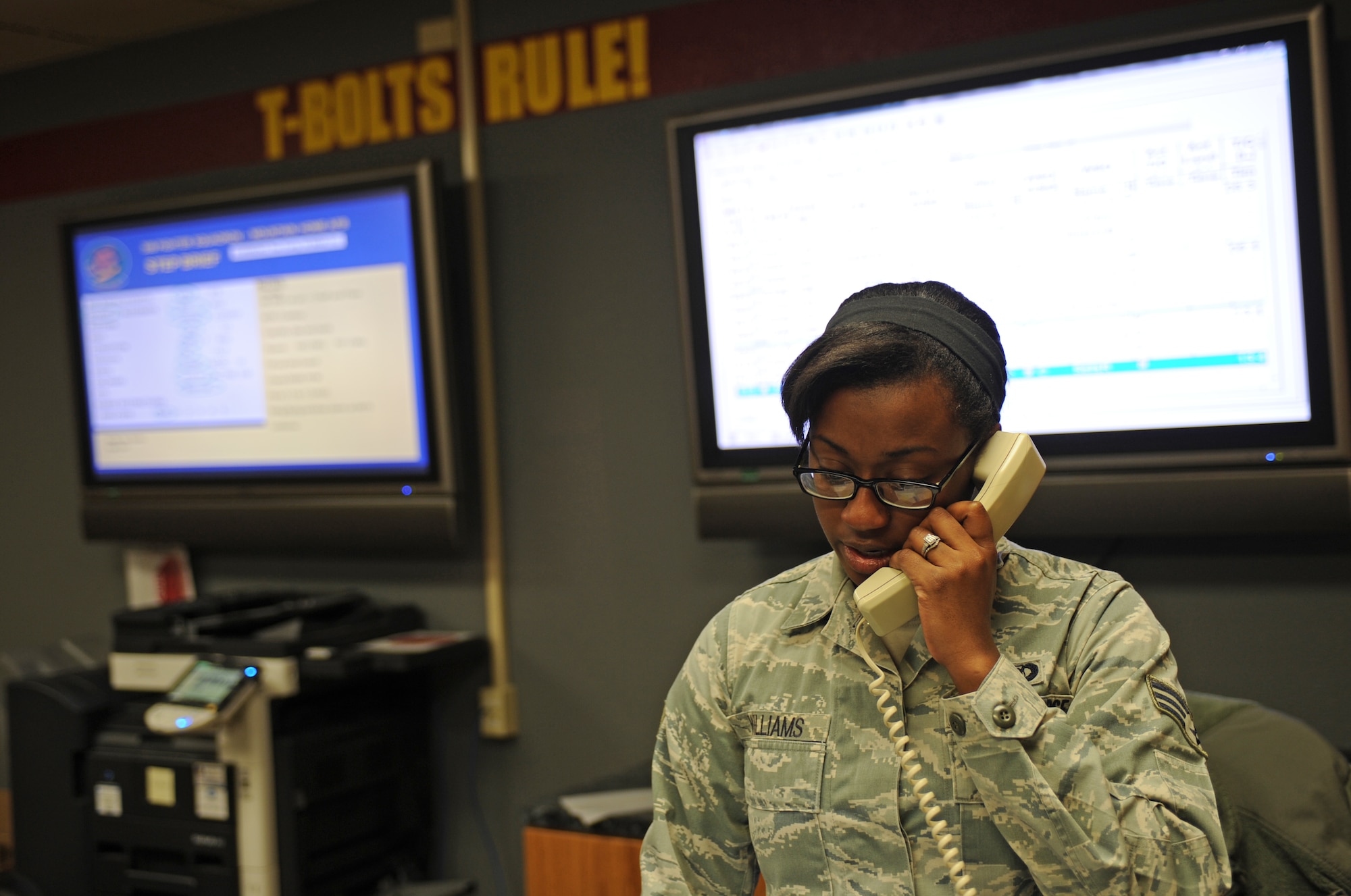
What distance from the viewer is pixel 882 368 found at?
1190mm

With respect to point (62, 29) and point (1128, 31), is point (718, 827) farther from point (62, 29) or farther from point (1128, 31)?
point (62, 29)

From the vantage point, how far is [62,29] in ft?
11.3

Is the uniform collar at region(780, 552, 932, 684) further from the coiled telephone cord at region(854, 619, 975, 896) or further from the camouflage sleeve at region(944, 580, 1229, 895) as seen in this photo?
the camouflage sleeve at region(944, 580, 1229, 895)

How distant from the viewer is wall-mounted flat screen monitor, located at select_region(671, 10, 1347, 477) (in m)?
2.09

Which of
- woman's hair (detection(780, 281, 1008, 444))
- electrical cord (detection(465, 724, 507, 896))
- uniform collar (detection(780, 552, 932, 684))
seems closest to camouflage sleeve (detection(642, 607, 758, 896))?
uniform collar (detection(780, 552, 932, 684))

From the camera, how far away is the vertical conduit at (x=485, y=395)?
3.08 m

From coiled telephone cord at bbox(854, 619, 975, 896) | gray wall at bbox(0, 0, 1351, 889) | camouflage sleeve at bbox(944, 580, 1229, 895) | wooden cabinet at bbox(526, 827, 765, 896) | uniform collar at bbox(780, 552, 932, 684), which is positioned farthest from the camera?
gray wall at bbox(0, 0, 1351, 889)

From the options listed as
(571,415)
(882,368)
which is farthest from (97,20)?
(882,368)

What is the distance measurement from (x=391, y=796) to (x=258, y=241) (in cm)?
153

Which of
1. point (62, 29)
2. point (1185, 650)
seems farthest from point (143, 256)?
point (1185, 650)

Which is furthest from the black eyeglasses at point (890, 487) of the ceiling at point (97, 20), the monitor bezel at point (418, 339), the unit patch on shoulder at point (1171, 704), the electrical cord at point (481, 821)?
the ceiling at point (97, 20)

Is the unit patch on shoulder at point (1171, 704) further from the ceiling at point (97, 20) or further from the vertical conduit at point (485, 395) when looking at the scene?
the ceiling at point (97, 20)

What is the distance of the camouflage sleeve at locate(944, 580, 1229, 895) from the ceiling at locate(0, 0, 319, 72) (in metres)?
3.02

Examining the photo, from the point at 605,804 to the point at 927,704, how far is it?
1.39 meters
